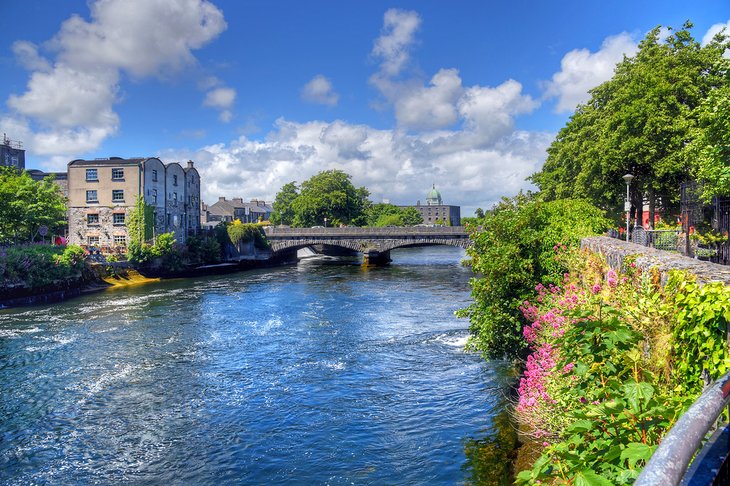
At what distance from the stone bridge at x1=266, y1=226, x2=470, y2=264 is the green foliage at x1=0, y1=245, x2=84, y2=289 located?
34325 mm

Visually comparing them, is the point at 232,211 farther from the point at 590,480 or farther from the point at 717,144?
the point at 590,480

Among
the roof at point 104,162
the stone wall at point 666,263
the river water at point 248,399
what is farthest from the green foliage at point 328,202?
the stone wall at point 666,263

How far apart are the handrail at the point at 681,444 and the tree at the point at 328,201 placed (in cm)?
10186

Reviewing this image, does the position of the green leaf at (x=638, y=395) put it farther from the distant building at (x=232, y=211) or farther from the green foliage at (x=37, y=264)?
the distant building at (x=232, y=211)

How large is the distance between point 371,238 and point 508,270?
202 feet

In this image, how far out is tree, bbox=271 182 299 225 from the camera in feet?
438

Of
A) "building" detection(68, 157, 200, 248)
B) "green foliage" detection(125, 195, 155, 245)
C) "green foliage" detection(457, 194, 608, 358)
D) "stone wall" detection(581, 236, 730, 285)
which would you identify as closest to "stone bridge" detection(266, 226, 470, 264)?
"building" detection(68, 157, 200, 248)

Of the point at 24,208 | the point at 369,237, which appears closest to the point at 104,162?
the point at 24,208

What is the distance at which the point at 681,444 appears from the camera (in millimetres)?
2357

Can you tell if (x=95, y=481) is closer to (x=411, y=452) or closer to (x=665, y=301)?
(x=411, y=452)

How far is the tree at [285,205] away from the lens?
133 meters

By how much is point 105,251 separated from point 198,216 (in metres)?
22.2

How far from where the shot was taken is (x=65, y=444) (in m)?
15.1

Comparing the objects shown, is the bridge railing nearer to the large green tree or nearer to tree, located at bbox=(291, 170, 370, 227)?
tree, located at bbox=(291, 170, 370, 227)
